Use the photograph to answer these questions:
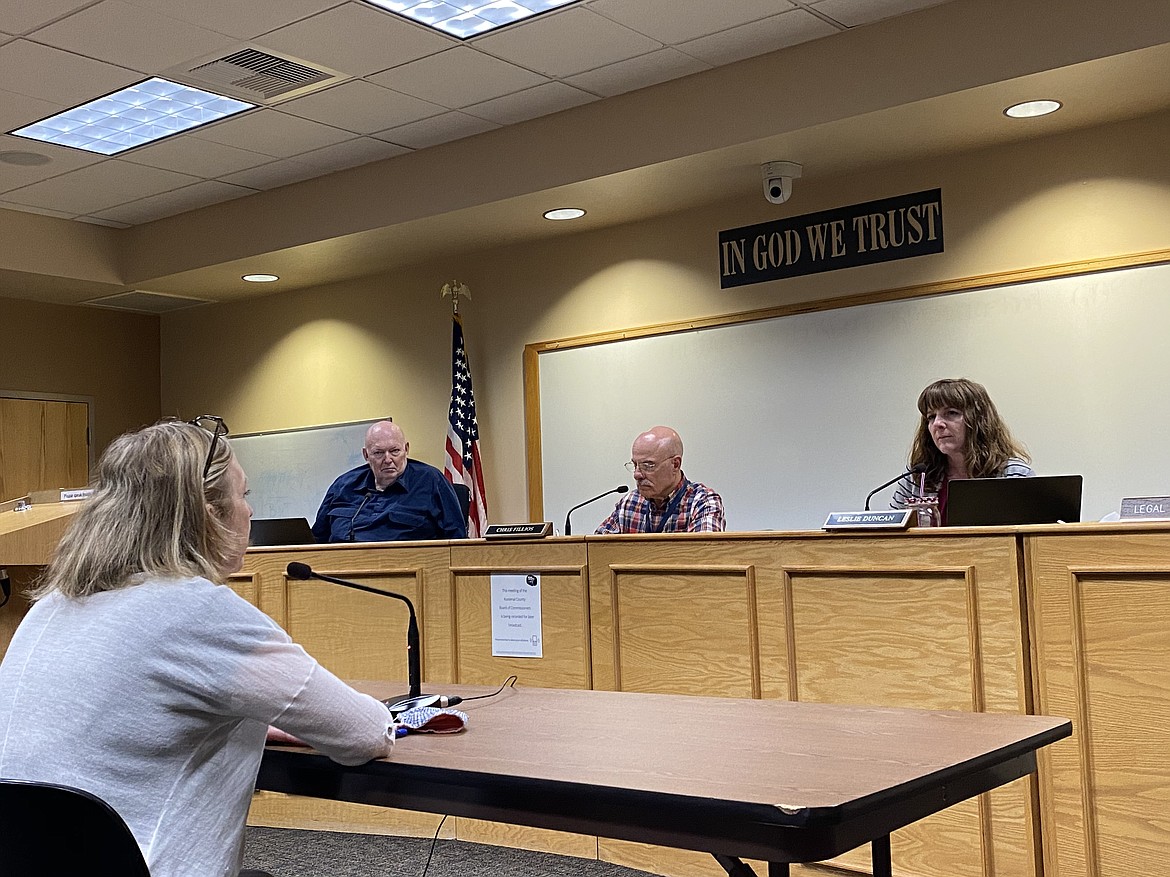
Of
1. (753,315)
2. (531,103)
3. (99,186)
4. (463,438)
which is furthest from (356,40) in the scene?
→ (463,438)

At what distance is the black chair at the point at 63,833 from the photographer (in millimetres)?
1435

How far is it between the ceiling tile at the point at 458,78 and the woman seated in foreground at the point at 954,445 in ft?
6.76

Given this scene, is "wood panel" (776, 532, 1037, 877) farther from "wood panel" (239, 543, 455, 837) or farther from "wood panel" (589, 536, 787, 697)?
"wood panel" (239, 543, 455, 837)

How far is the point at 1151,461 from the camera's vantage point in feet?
15.3

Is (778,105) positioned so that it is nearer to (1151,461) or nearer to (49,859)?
(1151,461)

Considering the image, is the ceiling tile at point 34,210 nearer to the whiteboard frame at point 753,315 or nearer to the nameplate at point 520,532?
the whiteboard frame at point 753,315

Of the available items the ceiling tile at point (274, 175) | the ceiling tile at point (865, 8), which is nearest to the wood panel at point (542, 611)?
the ceiling tile at point (865, 8)

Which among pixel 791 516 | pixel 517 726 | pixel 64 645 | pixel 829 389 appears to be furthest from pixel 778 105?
pixel 64 645

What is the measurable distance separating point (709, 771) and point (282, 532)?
141 inches

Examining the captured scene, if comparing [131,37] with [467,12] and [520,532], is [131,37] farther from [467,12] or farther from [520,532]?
[520,532]

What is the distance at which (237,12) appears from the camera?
4242mm

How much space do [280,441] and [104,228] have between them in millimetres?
1583

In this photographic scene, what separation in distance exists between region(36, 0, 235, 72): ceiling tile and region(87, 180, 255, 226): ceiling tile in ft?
5.33

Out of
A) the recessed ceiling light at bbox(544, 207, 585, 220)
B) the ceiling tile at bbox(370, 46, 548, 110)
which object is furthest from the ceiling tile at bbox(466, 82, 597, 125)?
the recessed ceiling light at bbox(544, 207, 585, 220)
